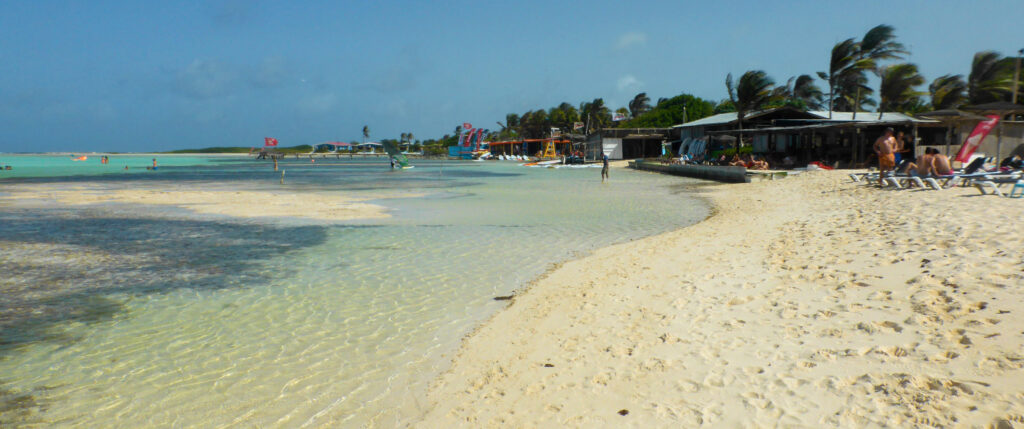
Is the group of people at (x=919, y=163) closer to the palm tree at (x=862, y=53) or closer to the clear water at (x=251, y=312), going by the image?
the clear water at (x=251, y=312)

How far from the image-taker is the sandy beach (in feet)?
11.6

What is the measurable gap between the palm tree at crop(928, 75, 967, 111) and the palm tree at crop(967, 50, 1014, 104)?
2.94ft

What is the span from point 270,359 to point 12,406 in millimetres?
1828

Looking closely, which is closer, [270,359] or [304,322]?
[270,359]

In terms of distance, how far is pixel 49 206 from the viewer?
2044cm

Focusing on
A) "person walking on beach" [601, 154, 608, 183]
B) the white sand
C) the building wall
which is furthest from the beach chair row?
the building wall

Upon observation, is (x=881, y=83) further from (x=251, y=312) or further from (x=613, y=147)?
(x=251, y=312)

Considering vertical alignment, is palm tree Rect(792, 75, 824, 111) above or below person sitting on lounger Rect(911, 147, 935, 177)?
above

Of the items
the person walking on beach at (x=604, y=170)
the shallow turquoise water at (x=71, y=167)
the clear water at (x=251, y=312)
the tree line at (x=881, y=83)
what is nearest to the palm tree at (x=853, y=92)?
the tree line at (x=881, y=83)

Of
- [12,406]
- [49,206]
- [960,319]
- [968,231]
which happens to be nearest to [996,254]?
[968,231]

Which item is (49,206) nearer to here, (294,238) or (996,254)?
(294,238)

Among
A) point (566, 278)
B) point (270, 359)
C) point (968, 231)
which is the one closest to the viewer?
point (270, 359)

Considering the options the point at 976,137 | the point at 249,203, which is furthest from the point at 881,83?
the point at 249,203

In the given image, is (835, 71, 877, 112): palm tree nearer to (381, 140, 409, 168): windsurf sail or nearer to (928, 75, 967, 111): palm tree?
(928, 75, 967, 111): palm tree
